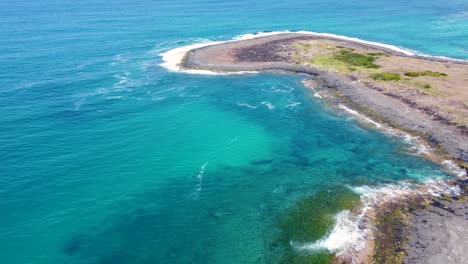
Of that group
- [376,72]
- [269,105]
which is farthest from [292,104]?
[376,72]

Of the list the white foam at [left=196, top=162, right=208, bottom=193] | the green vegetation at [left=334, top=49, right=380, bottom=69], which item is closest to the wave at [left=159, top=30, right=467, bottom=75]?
the green vegetation at [left=334, top=49, right=380, bottom=69]

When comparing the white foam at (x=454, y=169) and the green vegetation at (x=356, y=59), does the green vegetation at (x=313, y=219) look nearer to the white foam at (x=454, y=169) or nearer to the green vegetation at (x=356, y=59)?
the white foam at (x=454, y=169)

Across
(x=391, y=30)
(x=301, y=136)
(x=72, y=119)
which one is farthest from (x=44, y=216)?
(x=391, y=30)

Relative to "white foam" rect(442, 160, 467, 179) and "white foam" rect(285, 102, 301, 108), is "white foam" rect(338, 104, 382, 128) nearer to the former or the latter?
"white foam" rect(285, 102, 301, 108)

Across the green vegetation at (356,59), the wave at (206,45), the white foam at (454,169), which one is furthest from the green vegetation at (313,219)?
the wave at (206,45)

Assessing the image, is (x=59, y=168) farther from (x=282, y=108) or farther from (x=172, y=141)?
(x=282, y=108)
